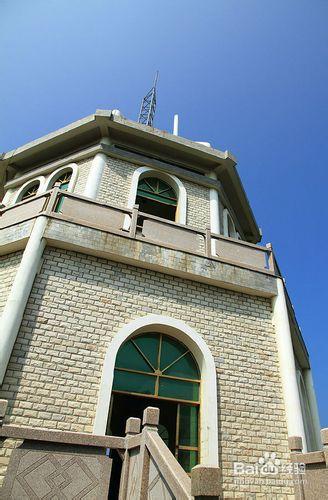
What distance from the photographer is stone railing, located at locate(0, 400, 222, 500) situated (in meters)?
3.29

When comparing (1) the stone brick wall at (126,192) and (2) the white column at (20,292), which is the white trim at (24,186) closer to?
(1) the stone brick wall at (126,192)

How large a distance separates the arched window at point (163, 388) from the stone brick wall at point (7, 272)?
2415 millimetres

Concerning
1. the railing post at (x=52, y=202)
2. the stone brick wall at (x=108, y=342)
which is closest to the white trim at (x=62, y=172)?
the railing post at (x=52, y=202)

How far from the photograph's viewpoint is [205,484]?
8.75 feet

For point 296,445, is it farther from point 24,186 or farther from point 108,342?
point 24,186

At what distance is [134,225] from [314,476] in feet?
17.4

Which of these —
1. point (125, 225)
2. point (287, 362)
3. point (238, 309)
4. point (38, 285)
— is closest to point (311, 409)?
point (287, 362)

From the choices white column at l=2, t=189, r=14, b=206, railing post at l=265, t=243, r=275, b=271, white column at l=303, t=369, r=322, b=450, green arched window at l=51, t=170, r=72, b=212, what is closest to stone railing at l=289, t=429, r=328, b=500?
railing post at l=265, t=243, r=275, b=271

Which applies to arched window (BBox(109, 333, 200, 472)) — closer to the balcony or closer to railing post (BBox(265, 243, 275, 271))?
the balcony

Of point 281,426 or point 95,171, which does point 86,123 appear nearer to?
point 95,171

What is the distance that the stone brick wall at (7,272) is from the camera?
6.57 m

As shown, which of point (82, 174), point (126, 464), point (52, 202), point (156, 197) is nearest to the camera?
point (126, 464)

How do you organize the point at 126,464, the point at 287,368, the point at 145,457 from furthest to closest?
the point at 287,368
the point at 126,464
the point at 145,457

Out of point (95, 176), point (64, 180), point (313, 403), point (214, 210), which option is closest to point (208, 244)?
point (214, 210)
